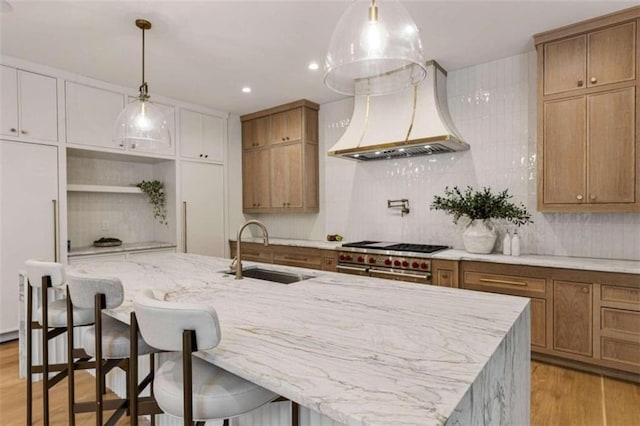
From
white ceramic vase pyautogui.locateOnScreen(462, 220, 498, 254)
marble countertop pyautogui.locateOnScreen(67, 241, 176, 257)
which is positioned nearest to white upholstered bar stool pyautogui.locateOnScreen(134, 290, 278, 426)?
white ceramic vase pyautogui.locateOnScreen(462, 220, 498, 254)

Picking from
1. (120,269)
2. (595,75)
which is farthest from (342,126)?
(120,269)

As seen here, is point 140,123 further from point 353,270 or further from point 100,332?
point 353,270

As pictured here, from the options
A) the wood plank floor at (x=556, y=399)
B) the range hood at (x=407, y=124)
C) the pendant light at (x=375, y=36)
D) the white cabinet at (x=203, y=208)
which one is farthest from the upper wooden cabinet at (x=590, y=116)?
the white cabinet at (x=203, y=208)

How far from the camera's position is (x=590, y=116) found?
263 centimetres

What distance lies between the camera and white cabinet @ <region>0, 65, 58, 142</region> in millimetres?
3133

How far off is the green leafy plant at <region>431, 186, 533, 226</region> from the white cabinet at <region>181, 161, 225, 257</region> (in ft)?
9.94

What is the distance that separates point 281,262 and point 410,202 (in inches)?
68.8

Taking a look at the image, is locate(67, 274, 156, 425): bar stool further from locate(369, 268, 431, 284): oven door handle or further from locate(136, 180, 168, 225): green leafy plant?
locate(136, 180, 168, 225): green leafy plant

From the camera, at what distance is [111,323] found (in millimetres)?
1773

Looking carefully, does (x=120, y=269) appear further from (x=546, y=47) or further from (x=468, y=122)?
(x=546, y=47)

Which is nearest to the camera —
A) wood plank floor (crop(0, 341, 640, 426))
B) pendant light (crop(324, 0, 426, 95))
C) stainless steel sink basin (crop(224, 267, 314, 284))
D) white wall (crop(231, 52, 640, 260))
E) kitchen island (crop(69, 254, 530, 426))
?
kitchen island (crop(69, 254, 530, 426))

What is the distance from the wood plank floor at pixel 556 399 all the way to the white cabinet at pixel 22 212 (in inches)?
28.8

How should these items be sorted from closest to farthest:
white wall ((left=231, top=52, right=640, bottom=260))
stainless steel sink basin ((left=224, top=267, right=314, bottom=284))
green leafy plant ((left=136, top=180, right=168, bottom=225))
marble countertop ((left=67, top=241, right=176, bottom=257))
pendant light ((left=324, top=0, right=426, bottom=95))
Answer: pendant light ((left=324, top=0, right=426, bottom=95))
stainless steel sink basin ((left=224, top=267, right=314, bottom=284))
white wall ((left=231, top=52, right=640, bottom=260))
marble countertop ((left=67, top=241, right=176, bottom=257))
green leafy plant ((left=136, top=180, right=168, bottom=225))

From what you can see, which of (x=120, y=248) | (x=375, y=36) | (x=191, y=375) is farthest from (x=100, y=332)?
A: (x=120, y=248)
